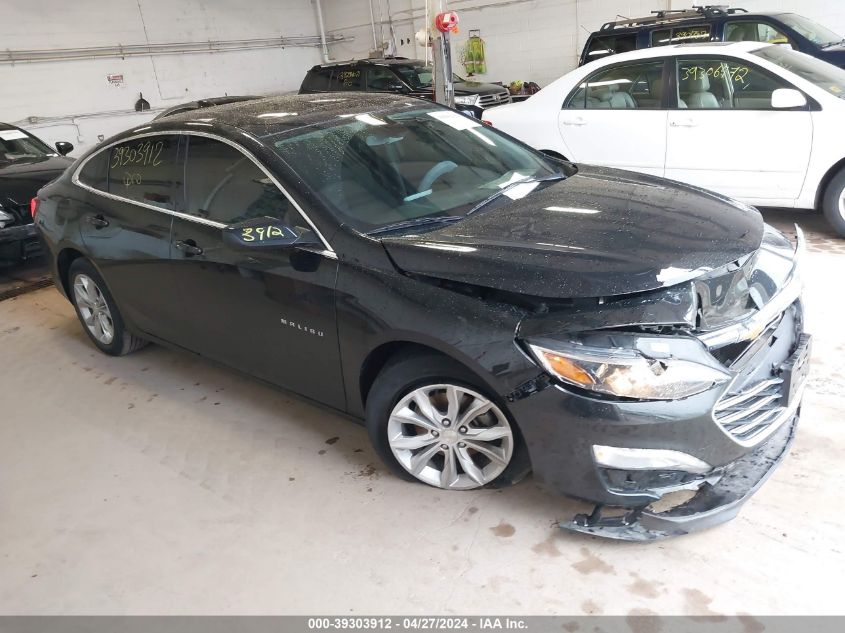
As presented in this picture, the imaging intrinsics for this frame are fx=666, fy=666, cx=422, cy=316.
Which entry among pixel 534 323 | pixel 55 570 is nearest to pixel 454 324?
pixel 534 323

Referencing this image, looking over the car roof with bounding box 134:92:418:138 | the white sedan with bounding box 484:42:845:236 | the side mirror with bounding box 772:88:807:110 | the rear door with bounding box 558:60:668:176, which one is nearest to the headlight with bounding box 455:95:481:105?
the white sedan with bounding box 484:42:845:236

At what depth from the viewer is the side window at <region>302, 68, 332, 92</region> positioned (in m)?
10.9

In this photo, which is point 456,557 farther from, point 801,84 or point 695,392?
point 801,84

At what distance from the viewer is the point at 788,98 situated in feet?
15.4

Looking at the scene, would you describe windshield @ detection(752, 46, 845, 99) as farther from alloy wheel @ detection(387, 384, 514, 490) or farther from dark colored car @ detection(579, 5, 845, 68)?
alloy wheel @ detection(387, 384, 514, 490)

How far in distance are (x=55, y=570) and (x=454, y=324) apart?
1706mm

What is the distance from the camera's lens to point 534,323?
2.05 meters

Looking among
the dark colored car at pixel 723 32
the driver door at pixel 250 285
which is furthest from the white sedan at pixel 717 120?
the driver door at pixel 250 285

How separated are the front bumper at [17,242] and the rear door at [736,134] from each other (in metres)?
5.34

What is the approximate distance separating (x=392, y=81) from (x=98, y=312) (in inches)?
288

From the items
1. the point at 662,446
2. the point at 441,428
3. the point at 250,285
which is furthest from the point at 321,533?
the point at 662,446

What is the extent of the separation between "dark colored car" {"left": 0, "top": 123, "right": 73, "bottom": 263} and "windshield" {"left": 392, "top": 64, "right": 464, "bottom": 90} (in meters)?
5.17

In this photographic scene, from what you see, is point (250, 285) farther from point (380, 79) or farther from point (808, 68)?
point (380, 79)

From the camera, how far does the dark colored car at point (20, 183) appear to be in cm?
560
